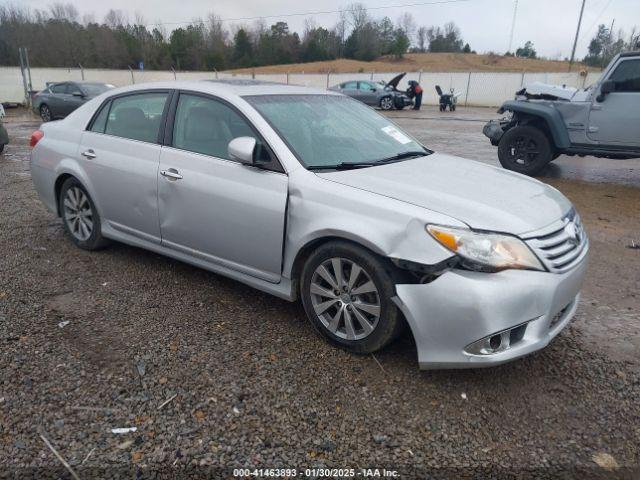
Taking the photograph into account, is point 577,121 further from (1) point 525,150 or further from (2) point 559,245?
(2) point 559,245

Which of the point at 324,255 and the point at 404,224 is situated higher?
the point at 404,224

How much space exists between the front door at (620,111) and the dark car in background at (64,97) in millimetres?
14210

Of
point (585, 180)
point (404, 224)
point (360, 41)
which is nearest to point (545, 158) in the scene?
point (585, 180)

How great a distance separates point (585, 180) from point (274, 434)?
26.5 ft

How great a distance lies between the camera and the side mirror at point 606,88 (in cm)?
755

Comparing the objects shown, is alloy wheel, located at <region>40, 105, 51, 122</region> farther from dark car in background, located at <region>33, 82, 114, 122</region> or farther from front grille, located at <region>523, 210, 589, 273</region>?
front grille, located at <region>523, 210, 589, 273</region>

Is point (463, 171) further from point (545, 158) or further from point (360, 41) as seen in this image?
point (360, 41)

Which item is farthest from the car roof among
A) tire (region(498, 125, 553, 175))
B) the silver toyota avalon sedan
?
tire (region(498, 125, 553, 175))

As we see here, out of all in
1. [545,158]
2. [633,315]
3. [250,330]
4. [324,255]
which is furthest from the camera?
[545,158]

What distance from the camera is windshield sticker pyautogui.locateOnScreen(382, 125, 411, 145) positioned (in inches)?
156

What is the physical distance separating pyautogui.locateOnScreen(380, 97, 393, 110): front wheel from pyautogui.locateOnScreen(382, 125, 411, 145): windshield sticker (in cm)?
2144

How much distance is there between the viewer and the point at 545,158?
8.33 meters

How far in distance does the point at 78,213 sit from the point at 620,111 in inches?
304

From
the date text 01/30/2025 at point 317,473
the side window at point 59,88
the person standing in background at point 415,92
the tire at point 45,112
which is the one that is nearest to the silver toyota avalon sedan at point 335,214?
the date text 01/30/2025 at point 317,473
